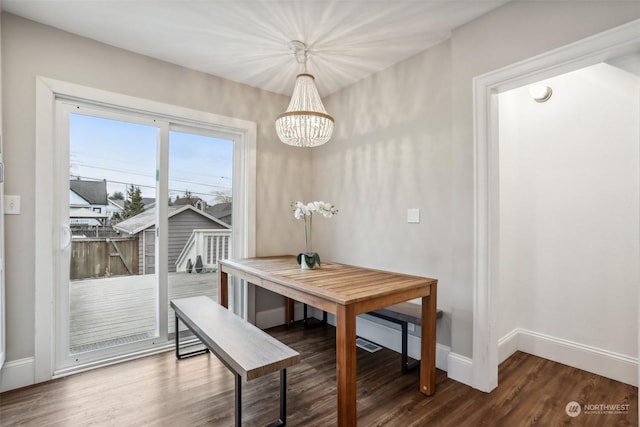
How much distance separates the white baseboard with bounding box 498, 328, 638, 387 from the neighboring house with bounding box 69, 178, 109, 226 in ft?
11.0

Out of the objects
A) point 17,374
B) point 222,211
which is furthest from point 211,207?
point 17,374

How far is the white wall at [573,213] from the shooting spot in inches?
87.1

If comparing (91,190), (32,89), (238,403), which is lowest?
(238,403)

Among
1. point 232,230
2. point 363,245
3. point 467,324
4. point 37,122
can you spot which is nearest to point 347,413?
point 467,324

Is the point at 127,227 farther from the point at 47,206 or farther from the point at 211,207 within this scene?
the point at 211,207

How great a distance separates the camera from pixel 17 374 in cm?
210

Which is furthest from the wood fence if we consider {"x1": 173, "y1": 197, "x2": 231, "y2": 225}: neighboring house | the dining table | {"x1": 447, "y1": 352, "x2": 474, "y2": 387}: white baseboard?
{"x1": 447, "y1": 352, "x2": 474, "y2": 387}: white baseboard

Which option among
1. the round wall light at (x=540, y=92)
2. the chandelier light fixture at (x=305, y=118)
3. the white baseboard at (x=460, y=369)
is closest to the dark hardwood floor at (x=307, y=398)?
the white baseboard at (x=460, y=369)

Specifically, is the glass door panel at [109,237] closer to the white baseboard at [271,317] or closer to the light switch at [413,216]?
the white baseboard at [271,317]

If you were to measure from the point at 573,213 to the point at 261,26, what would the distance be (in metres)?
2.77

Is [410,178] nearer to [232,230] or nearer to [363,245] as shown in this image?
[363,245]

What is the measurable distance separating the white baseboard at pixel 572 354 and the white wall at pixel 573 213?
1 cm

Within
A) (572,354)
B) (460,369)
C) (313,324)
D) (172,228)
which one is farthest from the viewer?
(313,324)

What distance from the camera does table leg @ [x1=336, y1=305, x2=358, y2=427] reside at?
1573mm
